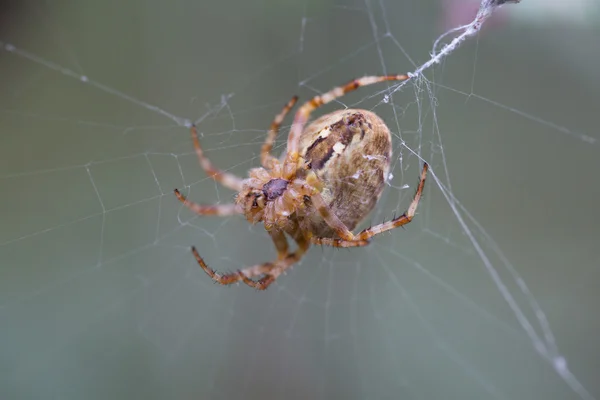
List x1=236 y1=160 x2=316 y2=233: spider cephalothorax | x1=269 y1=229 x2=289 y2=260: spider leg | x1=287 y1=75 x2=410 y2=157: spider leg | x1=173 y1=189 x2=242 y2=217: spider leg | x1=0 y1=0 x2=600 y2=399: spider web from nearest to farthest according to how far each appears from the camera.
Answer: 1. x1=287 y1=75 x2=410 y2=157: spider leg
2. x1=236 y1=160 x2=316 y2=233: spider cephalothorax
3. x1=269 y1=229 x2=289 y2=260: spider leg
4. x1=173 y1=189 x2=242 y2=217: spider leg
5. x1=0 y1=0 x2=600 y2=399: spider web

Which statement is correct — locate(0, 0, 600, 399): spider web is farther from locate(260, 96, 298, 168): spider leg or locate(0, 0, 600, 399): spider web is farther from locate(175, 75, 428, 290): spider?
locate(175, 75, 428, 290): spider

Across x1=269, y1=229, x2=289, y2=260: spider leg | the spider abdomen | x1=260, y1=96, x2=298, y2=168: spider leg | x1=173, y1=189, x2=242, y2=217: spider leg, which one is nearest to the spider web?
x1=173, y1=189, x2=242, y2=217: spider leg

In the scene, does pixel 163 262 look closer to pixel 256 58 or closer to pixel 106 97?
pixel 106 97

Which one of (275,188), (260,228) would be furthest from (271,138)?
(260,228)

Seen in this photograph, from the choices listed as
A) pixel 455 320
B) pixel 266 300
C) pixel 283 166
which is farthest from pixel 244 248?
pixel 455 320

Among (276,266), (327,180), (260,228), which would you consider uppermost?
(260,228)

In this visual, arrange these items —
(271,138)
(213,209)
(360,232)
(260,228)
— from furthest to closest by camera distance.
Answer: (260,228), (213,209), (271,138), (360,232)

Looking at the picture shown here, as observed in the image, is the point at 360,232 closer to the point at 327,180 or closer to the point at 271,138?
the point at 327,180

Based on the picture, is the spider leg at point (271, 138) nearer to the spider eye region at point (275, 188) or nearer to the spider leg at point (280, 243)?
the spider eye region at point (275, 188)
